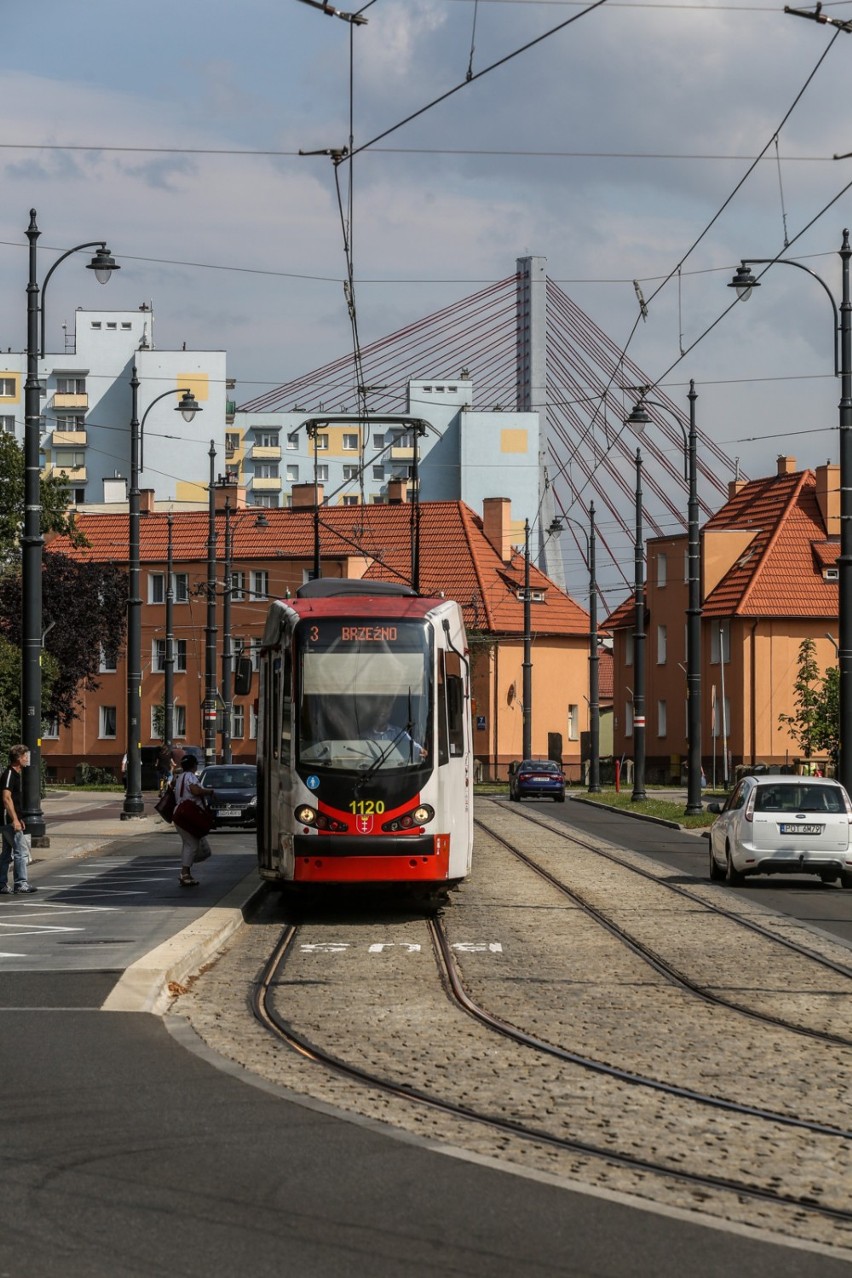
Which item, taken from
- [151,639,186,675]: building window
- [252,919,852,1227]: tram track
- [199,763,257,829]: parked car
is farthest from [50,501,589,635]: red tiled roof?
[252,919,852,1227]: tram track

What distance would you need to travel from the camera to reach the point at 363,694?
19.4 meters

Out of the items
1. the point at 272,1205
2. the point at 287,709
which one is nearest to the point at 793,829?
the point at 287,709

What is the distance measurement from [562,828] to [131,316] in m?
83.8

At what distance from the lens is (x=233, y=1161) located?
7730 millimetres

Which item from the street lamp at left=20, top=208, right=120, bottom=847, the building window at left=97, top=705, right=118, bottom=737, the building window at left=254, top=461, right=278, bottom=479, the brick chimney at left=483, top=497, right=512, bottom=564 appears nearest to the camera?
the street lamp at left=20, top=208, right=120, bottom=847

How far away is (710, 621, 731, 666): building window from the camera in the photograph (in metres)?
72.7

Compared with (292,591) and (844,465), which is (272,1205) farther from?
(292,591)

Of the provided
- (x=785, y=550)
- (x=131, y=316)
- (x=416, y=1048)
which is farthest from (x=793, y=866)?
(x=131, y=316)

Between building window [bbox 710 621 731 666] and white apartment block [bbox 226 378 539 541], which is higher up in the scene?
white apartment block [bbox 226 378 539 541]

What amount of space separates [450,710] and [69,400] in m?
99.7

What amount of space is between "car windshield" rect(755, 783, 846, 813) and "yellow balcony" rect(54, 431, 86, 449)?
96.3 meters

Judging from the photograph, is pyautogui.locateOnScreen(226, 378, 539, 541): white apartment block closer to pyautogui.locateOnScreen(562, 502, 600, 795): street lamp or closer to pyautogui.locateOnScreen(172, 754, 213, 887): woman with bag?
pyautogui.locateOnScreen(562, 502, 600, 795): street lamp

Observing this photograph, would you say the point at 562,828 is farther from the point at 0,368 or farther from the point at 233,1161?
the point at 0,368

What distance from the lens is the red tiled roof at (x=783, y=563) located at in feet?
236
